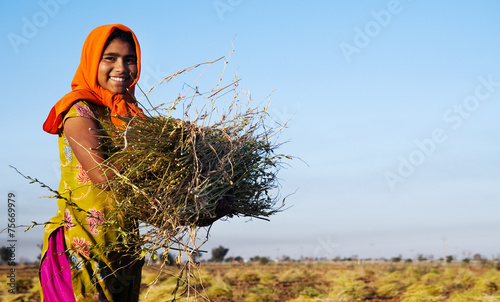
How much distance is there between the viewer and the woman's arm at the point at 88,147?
2305 millimetres

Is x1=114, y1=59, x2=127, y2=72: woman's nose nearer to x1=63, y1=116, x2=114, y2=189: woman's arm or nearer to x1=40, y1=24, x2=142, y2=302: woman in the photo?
x1=40, y1=24, x2=142, y2=302: woman

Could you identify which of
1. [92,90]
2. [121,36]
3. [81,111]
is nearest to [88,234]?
[81,111]

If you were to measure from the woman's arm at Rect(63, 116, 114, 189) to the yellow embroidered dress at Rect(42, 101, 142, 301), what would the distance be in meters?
0.05

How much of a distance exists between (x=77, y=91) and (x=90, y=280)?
3.01 feet

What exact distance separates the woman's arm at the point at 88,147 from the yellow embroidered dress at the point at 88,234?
51 millimetres

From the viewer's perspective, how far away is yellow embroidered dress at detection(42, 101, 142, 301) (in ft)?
7.81

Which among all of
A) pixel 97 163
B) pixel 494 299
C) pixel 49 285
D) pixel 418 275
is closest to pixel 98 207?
pixel 97 163

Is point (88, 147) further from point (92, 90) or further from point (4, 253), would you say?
point (4, 253)

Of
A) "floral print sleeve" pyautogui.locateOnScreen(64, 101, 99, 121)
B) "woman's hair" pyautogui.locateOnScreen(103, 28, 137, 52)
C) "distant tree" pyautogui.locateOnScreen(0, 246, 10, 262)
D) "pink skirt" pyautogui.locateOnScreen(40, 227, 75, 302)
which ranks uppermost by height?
"woman's hair" pyautogui.locateOnScreen(103, 28, 137, 52)

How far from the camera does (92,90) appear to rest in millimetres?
2674

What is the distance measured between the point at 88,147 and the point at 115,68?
0.56 meters

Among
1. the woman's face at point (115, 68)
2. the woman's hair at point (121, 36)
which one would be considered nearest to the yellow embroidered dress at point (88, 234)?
the woman's face at point (115, 68)

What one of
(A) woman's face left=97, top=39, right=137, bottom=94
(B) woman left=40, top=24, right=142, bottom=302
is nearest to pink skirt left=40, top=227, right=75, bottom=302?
(B) woman left=40, top=24, right=142, bottom=302

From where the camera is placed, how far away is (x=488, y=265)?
75.3 ft
